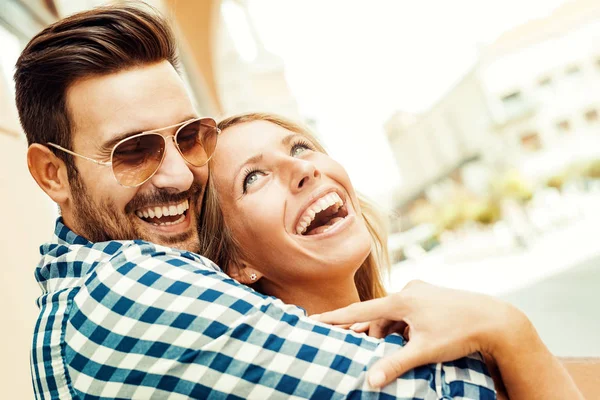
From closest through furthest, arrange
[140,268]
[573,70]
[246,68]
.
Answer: [140,268]
[246,68]
[573,70]

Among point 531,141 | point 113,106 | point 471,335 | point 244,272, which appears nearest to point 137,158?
point 113,106

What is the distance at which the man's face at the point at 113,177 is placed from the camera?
130 cm

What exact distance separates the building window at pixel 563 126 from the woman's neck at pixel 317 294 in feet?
131

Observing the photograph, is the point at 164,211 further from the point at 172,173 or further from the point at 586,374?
the point at 586,374

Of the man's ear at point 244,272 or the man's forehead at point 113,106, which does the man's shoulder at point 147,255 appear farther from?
the man's ear at point 244,272

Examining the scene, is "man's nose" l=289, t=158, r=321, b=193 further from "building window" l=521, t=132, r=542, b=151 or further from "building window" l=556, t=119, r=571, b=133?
"building window" l=521, t=132, r=542, b=151

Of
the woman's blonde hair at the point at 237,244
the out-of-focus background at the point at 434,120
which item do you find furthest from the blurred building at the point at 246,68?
the woman's blonde hair at the point at 237,244

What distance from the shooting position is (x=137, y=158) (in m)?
1.33

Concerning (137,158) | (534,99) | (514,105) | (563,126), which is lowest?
(563,126)

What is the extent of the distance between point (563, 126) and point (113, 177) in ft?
134

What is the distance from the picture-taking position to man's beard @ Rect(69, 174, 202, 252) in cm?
128

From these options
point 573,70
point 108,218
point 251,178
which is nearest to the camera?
point 108,218

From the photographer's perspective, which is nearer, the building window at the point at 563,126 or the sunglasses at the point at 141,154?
the sunglasses at the point at 141,154

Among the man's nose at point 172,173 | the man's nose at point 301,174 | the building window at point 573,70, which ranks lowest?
the building window at point 573,70
